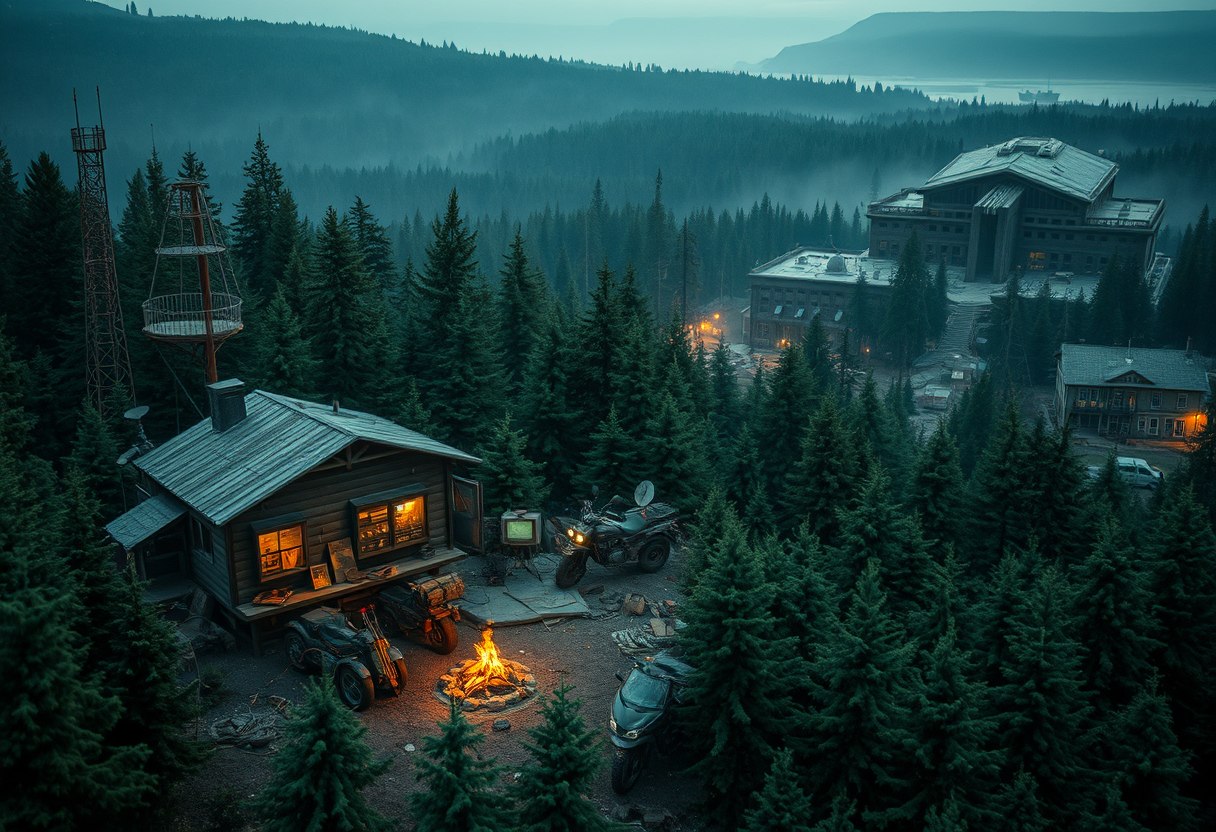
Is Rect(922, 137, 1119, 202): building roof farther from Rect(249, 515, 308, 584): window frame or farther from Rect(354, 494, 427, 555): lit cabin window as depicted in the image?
Rect(249, 515, 308, 584): window frame

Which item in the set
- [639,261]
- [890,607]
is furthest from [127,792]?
[639,261]

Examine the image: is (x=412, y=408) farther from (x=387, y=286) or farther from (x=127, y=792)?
(x=387, y=286)

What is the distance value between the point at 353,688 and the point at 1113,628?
1861 cm

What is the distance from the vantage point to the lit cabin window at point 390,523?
24.8 m

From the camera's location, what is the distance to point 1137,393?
82.5 meters

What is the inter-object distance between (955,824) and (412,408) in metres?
24.8

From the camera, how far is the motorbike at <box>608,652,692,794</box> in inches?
744

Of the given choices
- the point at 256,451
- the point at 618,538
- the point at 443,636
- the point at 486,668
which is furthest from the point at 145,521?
the point at 618,538

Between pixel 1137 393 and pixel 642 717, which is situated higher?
pixel 642 717

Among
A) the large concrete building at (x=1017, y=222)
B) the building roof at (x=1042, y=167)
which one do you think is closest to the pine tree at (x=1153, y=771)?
the large concrete building at (x=1017, y=222)

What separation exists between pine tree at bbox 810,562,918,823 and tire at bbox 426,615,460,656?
30.4 ft

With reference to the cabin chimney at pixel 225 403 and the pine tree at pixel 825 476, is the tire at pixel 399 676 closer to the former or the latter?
the cabin chimney at pixel 225 403

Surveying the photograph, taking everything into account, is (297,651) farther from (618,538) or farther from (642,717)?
(618,538)

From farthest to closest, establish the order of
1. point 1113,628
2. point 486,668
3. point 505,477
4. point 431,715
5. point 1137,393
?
point 1137,393, point 505,477, point 1113,628, point 486,668, point 431,715
